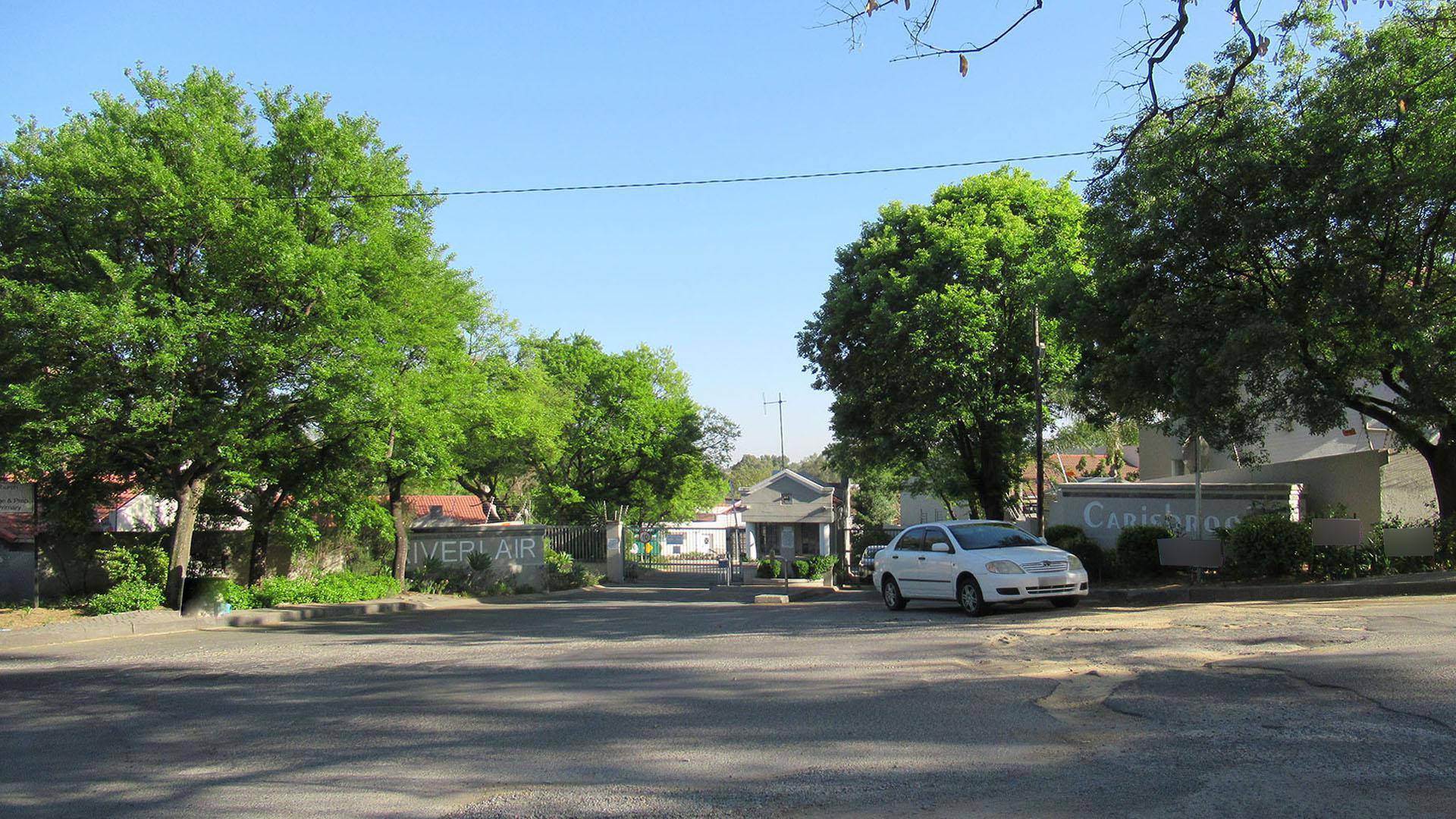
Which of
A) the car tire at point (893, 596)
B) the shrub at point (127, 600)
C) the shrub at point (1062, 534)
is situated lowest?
the shrub at point (127, 600)

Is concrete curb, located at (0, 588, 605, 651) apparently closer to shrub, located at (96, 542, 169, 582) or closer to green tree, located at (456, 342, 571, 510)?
shrub, located at (96, 542, 169, 582)

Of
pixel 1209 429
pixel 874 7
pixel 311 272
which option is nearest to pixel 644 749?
pixel 874 7

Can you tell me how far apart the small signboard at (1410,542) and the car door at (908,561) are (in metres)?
7.45

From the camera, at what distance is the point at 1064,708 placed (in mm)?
Result: 7613

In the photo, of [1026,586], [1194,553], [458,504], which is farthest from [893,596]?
[458,504]

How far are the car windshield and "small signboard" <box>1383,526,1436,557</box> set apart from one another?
18.9 feet

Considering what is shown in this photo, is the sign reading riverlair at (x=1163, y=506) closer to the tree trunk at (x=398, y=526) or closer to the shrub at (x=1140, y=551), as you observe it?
the shrub at (x=1140, y=551)

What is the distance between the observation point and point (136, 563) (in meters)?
20.8

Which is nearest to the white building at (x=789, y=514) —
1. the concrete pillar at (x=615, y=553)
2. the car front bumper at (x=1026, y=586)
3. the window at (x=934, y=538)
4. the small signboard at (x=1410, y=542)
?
the concrete pillar at (x=615, y=553)

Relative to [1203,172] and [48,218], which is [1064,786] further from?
[48,218]

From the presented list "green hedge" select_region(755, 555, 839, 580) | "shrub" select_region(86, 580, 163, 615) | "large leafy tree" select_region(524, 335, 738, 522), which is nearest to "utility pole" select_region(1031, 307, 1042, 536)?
"green hedge" select_region(755, 555, 839, 580)

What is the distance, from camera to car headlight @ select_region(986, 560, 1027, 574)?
14.7m

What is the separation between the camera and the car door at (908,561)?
54.6 ft

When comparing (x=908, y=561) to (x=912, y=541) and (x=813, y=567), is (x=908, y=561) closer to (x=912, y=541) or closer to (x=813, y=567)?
(x=912, y=541)
